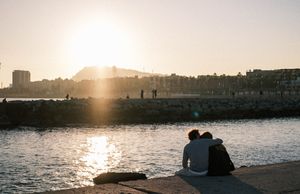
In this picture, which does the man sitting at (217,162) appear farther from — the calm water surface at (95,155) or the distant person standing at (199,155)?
the calm water surface at (95,155)

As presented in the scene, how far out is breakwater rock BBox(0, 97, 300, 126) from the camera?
59875 mm

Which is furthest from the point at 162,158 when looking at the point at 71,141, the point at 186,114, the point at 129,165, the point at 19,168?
the point at 186,114

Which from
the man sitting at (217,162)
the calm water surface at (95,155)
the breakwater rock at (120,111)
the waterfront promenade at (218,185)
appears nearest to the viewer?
the waterfront promenade at (218,185)

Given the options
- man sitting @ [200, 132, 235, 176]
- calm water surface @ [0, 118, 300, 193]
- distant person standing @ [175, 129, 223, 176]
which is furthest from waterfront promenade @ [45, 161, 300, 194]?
calm water surface @ [0, 118, 300, 193]

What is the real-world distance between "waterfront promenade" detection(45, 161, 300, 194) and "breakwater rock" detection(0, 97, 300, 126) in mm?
48428

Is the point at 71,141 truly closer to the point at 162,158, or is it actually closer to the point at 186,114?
the point at 162,158

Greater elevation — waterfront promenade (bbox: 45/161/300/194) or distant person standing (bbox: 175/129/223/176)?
distant person standing (bbox: 175/129/223/176)

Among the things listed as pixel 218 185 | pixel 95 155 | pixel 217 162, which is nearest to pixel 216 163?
pixel 217 162

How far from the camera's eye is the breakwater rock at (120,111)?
5988cm

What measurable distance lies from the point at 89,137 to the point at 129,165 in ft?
59.3

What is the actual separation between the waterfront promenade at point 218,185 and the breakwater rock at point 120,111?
48.4m

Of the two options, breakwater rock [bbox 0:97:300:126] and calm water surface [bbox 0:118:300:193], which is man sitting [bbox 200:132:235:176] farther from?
breakwater rock [bbox 0:97:300:126]

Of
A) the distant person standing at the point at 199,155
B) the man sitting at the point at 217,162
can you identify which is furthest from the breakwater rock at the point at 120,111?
the man sitting at the point at 217,162

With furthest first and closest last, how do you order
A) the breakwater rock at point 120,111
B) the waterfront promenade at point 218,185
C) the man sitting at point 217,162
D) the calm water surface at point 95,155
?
1. the breakwater rock at point 120,111
2. the calm water surface at point 95,155
3. the man sitting at point 217,162
4. the waterfront promenade at point 218,185
